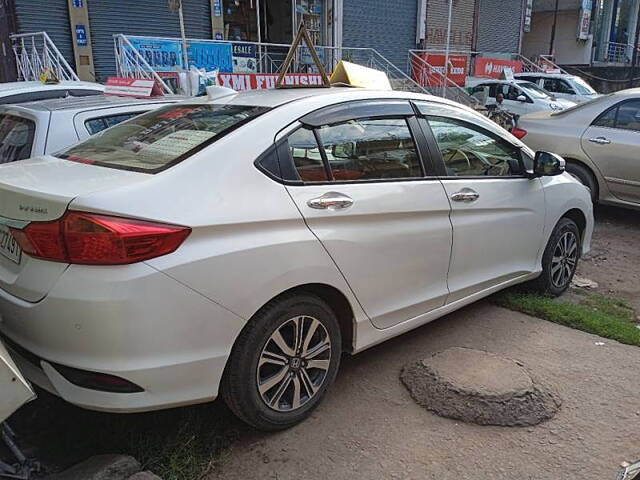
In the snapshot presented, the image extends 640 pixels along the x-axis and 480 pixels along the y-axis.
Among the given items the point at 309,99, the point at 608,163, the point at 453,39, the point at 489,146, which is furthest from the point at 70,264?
the point at 453,39

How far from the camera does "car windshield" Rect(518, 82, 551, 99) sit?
50.1ft

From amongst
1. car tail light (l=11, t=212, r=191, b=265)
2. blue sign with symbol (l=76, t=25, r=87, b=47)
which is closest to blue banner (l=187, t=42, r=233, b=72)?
blue sign with symbol (l=76, t=25, r=87, b=47)

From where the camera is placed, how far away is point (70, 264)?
2238mm

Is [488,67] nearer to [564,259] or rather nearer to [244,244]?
[564,259]

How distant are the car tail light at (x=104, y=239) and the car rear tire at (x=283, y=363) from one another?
22.5 inches

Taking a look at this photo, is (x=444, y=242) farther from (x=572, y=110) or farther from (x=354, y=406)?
(x=572, y=110)

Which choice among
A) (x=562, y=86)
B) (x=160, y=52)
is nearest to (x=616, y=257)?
(x=160, y=52)

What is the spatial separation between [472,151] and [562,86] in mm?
14974

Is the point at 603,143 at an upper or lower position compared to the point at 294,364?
upper

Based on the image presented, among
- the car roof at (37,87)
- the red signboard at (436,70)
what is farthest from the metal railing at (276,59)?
the car roof at (37,87)

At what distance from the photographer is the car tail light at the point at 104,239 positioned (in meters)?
2.19

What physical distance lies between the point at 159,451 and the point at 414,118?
2294 millimetres

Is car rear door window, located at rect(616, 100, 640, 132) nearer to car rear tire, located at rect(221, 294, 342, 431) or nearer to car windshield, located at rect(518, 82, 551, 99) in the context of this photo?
car rear tire, located at rect(221, 294, 342, 431)

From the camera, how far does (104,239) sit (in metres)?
2.19
